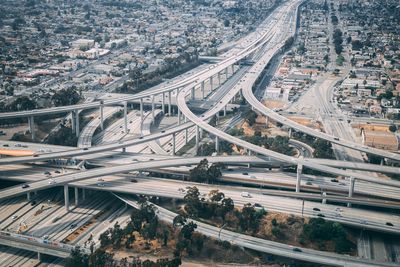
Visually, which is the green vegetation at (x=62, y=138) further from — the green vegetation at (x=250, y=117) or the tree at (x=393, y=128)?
the tree at (x=393, y=128)

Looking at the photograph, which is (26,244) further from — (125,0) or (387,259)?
(125,0)

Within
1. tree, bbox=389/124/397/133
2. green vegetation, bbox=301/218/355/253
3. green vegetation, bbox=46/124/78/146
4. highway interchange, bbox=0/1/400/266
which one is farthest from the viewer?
tree, bbox=389/124/397/133

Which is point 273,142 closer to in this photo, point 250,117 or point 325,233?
point 250,117

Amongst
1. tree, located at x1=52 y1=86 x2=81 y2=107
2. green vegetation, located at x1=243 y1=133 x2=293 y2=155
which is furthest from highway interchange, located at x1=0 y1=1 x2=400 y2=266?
tree, located at x1=52 y1=86 x2=81 y2=107

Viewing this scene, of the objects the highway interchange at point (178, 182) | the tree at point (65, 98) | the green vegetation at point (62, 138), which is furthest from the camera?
the tree at point (65, 98)

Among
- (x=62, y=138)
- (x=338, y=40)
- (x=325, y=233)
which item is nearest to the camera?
(x=325, y=233)

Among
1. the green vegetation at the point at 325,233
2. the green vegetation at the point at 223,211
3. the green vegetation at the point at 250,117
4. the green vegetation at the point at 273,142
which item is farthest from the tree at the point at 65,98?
the green vegetation at the point at 325,233

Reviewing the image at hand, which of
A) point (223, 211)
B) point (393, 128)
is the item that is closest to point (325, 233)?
point (223, 211)

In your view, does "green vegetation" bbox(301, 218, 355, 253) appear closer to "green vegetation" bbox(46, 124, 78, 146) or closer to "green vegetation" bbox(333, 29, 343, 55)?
"green vegetation" bbox(46, 124, 78, 146)

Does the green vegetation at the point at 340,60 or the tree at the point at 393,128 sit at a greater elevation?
the green vegetation at the point at 340,60

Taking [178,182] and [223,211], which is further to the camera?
[178,182]

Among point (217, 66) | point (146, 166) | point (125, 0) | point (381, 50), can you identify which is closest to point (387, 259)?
point (146, 166)
